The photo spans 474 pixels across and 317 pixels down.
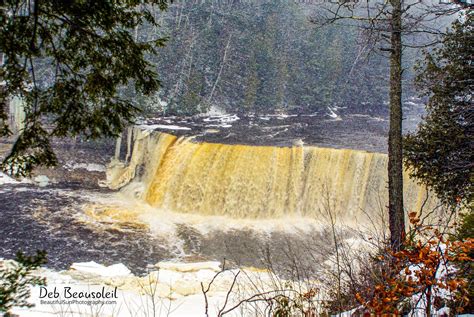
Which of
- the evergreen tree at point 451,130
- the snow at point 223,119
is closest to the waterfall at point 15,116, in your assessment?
the snow at point 223,119

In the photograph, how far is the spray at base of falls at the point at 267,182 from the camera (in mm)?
14492

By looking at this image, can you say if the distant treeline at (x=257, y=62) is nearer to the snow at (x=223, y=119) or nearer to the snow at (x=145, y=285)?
the snow at (x=223, y=119)

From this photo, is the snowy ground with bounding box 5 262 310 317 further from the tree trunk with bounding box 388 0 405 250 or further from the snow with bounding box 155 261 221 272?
the tree trunk with bounding box 388 0 405 250

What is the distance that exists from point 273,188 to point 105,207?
6.30m

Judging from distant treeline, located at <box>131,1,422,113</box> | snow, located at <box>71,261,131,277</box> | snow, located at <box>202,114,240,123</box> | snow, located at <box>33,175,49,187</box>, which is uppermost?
distant treeline, located at <box>131,1,422,113</box>

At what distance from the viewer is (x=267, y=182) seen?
14.9 meters

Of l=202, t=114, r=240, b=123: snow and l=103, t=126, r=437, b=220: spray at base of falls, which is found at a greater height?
l=202, t=114, r=240, b=123: snow

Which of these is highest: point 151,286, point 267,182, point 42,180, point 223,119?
point 223,119

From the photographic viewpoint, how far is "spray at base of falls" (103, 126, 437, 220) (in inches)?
571

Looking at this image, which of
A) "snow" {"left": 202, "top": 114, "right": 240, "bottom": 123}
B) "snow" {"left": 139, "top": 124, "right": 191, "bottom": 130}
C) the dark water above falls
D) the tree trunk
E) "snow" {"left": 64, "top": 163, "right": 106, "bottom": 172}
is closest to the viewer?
the tree trunk

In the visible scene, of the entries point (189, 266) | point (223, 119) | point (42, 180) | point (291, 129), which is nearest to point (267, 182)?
point (189, 266)

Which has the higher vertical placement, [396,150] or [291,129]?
[291,129]

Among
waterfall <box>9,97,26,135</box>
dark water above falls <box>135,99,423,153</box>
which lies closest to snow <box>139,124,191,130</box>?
dark water above falls <box>135,99,423,153</box>

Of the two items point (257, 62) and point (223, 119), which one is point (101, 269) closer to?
point (223, 119)
